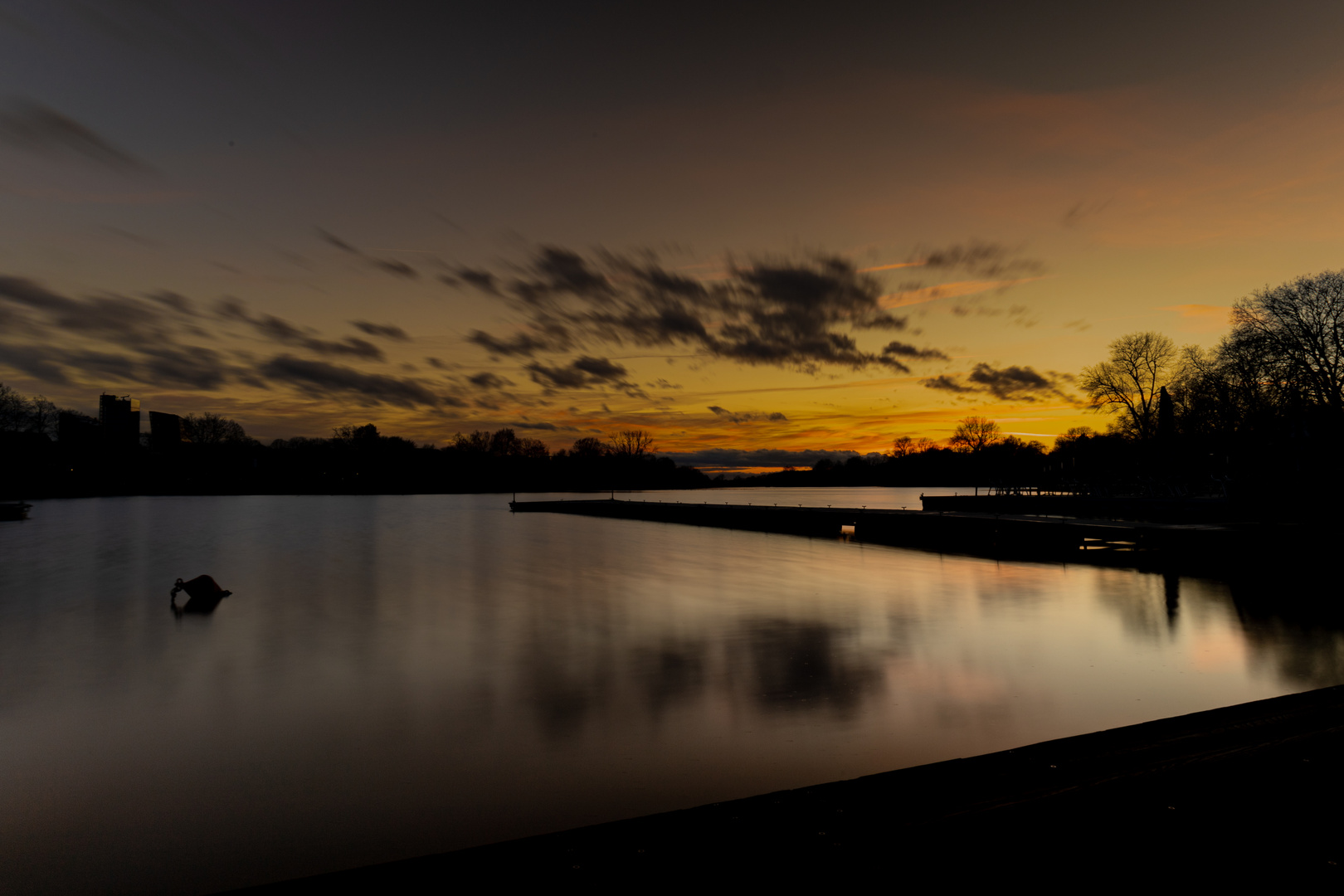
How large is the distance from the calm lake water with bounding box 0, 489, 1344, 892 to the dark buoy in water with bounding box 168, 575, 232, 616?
81 cm

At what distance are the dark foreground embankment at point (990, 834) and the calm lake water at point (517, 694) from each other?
3185 millimetres

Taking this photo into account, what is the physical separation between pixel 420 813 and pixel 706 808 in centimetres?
427

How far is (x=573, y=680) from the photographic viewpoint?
12758mm

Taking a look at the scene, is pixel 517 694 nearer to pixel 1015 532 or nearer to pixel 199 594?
pixel 199 594

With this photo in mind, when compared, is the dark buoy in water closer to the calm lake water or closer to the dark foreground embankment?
the calm lake water

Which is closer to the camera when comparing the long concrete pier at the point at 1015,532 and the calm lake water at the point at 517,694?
the calm lake water at the point at 517,694

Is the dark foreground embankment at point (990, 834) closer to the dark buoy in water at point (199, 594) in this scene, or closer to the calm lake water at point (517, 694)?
the calm lake water at point (517, 694)

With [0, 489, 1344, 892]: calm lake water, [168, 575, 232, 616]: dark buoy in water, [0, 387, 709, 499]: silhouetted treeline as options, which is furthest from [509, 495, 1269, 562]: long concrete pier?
[0, 387, 709, 499]: silhouetted treeline

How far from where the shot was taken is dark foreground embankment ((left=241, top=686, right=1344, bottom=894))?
139 inches

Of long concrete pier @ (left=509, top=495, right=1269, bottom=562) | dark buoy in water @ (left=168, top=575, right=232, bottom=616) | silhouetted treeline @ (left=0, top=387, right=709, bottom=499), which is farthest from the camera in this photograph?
silhouetted treeline @ (left=0, top=387, right=709, bottom=499)

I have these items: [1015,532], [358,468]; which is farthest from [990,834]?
[358,468]

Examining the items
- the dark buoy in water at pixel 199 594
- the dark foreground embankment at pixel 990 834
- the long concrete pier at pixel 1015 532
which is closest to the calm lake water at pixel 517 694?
the dark buoy in water at pixel 199 594

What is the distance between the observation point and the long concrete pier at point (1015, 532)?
23.9 m

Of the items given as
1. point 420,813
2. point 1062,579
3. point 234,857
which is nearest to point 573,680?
point 420,813
